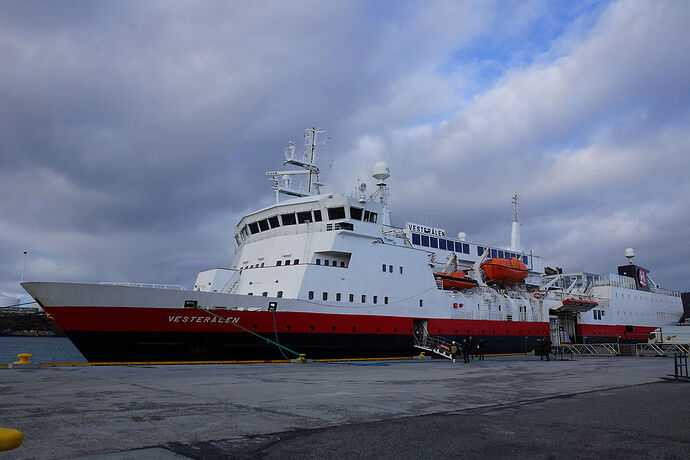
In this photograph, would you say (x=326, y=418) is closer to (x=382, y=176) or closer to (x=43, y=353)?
(x=382, y=176)

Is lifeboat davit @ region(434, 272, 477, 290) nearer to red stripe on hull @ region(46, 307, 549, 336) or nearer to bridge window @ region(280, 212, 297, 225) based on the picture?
red stripe on hull @ region(46, 307, 549, 336)

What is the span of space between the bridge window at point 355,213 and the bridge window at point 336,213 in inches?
17.8

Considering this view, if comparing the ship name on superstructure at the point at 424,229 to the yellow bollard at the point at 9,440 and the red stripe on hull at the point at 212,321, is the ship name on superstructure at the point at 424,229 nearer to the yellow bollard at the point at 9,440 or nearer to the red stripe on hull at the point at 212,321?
the red stripe on hull at the point at 212,321

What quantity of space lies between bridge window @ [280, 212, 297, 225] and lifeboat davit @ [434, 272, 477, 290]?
347 inches

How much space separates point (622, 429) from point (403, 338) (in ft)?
58.1

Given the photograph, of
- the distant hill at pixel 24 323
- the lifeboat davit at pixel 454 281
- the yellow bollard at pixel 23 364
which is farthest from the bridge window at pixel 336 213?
the distant hill at pixel 24 323

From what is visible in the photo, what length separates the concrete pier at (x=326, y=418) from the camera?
16.4 feet

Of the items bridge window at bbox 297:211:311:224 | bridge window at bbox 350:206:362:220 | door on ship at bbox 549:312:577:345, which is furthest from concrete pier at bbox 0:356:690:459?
door on ship at bbox 549:312:577:345

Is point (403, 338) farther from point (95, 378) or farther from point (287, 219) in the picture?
point (95, 378)

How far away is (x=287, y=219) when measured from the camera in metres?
23.8

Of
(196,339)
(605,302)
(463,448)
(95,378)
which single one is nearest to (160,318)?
(196,339)

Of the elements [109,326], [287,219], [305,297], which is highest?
[287,219]

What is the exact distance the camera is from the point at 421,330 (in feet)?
83.5

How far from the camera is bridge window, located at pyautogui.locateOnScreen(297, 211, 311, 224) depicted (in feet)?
76.9
